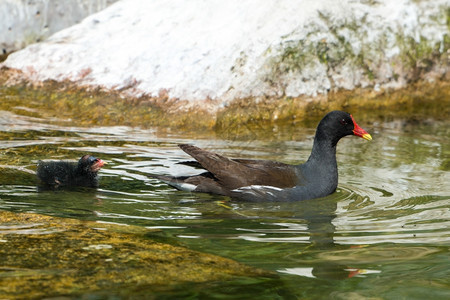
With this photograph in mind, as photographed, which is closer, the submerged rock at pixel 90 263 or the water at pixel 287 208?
the submerged rock at pixel 90 263

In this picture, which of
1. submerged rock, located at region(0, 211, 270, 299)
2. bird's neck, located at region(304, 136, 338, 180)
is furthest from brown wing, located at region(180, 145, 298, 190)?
submerged rock, located at region(0, 211, 270, 299)

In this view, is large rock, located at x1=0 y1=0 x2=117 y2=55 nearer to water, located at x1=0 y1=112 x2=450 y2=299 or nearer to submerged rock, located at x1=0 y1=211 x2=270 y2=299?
water, located at x1=0 y1=112 x2=450 y2=299

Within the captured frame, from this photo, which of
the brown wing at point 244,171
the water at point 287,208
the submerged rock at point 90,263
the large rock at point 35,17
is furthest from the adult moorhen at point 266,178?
the large rock at point 35,17

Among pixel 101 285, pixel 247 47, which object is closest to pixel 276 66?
pixel 247 47

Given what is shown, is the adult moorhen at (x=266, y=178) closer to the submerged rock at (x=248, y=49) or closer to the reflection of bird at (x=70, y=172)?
the reflection of bird at (x=70, y=172)

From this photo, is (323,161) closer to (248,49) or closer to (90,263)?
Answer: (90,263)

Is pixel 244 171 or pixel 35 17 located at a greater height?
pixel 35 17

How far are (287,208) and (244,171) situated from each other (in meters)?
0.62

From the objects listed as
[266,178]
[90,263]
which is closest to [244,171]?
[266,178]

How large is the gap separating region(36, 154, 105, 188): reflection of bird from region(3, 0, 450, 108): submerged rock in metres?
3.19

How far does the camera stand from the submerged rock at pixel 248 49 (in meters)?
10.7

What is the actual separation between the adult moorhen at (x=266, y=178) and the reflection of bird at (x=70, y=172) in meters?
0.71

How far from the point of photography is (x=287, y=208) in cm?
690

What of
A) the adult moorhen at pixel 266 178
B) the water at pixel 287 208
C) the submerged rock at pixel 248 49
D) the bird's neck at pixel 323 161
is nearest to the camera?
the water at pixel 287 208
